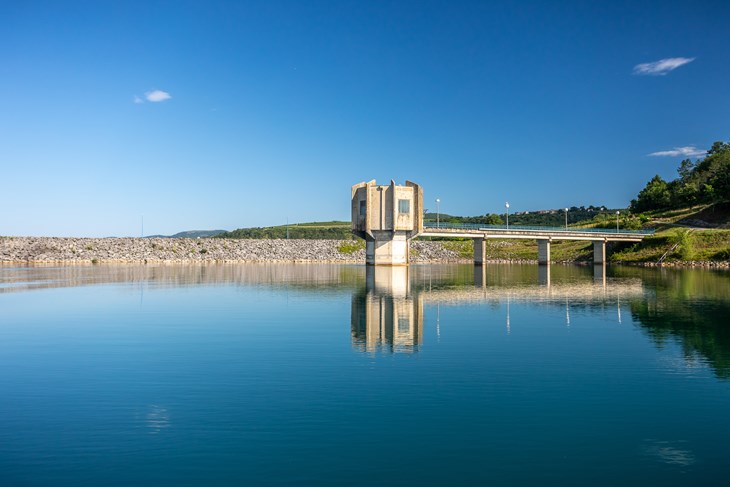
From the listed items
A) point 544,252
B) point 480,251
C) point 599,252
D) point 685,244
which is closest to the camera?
point 685,244

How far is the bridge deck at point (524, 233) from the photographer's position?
10869 centimetres

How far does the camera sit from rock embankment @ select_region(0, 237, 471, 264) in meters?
117

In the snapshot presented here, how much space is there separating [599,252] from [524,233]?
17694 mm

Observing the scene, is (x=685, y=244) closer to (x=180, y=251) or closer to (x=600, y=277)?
(x=600, y=277)

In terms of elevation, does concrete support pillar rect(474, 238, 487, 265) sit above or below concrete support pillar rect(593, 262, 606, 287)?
above

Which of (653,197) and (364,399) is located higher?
(653,197)

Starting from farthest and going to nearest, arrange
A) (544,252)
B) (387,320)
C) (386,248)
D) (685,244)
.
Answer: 1. (544,252)
2. (685,244)
3. (386,248)
4. (387,320)

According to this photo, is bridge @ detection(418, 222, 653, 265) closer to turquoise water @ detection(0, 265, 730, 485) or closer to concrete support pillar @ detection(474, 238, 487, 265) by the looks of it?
concrete support pillar @ detection(474, 238, 487, 265)

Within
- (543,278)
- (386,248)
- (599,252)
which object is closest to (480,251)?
(386,248)

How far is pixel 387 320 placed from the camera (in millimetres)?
31641

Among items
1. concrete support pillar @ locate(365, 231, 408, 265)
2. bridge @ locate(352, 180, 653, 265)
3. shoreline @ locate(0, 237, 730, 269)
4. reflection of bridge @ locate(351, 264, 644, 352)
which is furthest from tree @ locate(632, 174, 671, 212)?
reflection of bridge @ locate(351, 264, 644, 352)

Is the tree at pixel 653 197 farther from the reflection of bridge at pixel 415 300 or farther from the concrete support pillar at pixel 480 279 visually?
the reflection of bridge at pixel 415 300

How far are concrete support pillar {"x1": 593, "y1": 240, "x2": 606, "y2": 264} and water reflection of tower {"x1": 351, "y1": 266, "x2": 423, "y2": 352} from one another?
81.7 metres

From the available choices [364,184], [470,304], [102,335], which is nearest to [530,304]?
[470,304]
